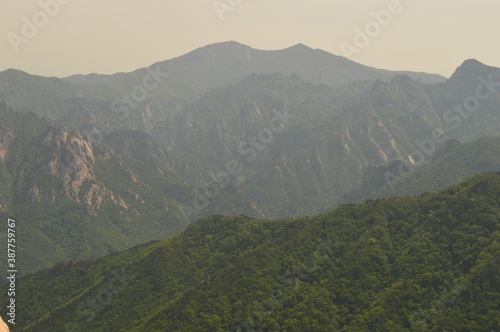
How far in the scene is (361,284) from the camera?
158 meters

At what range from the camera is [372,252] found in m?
172

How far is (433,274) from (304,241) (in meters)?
56.6

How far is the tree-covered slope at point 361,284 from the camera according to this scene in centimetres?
13650

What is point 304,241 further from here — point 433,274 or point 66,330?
point 66,330

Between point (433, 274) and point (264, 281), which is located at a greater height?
point (264, 281)

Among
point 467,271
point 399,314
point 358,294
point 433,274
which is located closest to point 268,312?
point 358,294

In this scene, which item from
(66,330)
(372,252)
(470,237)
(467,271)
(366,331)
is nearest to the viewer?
(366,331)

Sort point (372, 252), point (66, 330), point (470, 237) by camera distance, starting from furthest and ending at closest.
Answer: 1. point (66, 330)
2. point (372, 252)
3. point (470, 237)

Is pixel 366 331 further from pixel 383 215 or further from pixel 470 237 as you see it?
pixel 383 215

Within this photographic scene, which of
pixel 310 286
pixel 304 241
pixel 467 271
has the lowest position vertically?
pixel 467 271

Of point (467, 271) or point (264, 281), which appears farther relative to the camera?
point (264, 281)

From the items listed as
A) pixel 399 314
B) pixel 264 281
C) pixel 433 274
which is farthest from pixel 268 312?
pixel 433 274

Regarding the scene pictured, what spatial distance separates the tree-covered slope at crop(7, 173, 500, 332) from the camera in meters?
136

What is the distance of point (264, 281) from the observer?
169375mm
